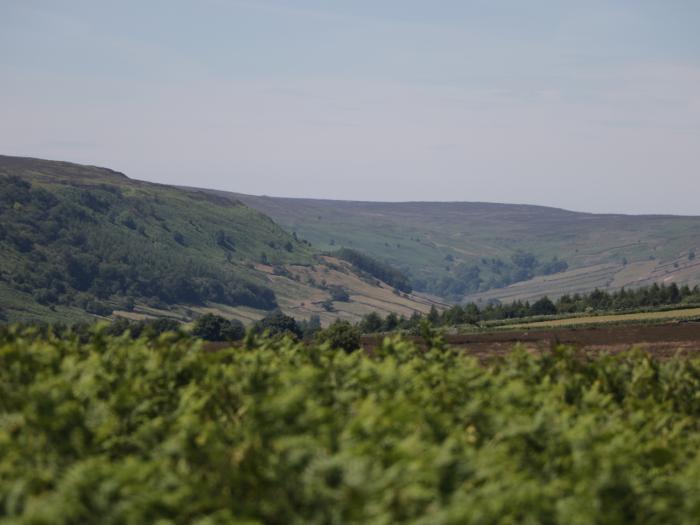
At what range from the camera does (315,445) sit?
18344 mm

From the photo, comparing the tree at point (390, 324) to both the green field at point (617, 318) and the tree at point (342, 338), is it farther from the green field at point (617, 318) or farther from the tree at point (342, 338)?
the tree at point (342, 338)

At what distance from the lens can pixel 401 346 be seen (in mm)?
32469

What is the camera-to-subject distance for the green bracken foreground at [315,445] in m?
17.2

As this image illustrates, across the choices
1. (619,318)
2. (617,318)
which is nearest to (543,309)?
(617,318)

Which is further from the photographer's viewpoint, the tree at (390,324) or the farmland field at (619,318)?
the tree at (390,324)

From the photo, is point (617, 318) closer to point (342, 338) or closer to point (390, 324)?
point (390, 324)

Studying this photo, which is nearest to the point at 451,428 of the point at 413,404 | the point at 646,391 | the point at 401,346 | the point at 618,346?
the point at 413,404

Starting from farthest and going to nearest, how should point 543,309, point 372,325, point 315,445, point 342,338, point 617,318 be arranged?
1. point 543,309
2. point 372,325
3. point 617,318
4. point 342,338
5. point 315,445

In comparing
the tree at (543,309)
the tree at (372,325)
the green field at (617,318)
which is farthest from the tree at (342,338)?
the tree at (543,309)

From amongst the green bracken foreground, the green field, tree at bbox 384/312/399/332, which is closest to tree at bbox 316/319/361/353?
the green field

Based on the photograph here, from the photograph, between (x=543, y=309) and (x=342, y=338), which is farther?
(x=543, y=309)

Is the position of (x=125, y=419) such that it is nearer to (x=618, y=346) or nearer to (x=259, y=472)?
(x=259, y=472)

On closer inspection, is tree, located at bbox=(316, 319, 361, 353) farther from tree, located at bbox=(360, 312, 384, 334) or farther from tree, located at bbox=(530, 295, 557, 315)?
tree, located at bbox=(530, 295, 557, 315)

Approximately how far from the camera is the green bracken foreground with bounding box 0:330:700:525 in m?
17.2
